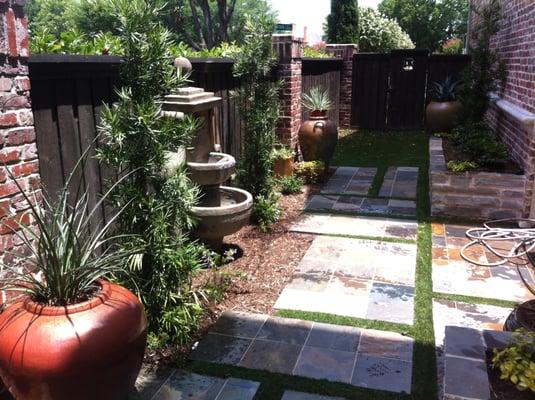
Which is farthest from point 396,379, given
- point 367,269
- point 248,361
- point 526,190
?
point 526,190

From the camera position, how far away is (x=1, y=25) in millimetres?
2279

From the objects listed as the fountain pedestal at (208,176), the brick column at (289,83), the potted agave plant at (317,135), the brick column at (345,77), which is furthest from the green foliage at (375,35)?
the fountain pedestal at (208,176)

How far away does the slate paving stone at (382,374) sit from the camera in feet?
8.90

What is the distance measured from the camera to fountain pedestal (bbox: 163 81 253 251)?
400 cm

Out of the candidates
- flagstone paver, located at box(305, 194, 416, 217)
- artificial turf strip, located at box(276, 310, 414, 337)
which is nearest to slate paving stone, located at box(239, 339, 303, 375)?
artificial turf strip, located at box(276, 310, 414, 337)

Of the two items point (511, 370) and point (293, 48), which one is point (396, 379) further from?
point (293, 48)

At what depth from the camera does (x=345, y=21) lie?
1366 centimetres

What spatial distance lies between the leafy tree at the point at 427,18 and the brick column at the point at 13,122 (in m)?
36.3

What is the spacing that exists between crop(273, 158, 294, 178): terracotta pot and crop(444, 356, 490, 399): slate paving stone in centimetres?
478

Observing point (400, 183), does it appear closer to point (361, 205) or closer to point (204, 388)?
point (361, 205)

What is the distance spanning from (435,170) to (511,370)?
418 cm

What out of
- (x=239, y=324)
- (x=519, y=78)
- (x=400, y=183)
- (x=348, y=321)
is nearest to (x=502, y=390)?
(x=348, y=321)

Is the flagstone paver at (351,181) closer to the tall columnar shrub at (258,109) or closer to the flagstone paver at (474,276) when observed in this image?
the tall columnar shrub at (258,109)

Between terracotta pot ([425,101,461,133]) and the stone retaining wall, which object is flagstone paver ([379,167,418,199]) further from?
terracotta pot ([425,101,461,133])
